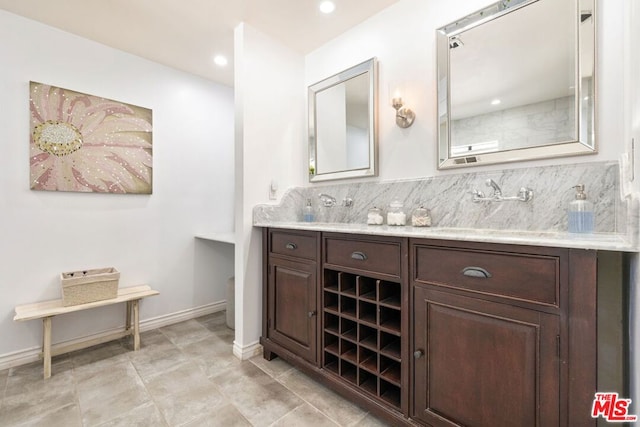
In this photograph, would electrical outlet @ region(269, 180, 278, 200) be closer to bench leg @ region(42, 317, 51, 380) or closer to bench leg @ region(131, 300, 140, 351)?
bench leg @ region(131, 300, 140, 351)

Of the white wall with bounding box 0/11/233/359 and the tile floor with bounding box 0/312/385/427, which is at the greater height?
the white wall with bounding box 0/11/233/359

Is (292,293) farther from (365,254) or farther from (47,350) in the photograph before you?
(47,350)

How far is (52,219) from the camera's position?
2.19m

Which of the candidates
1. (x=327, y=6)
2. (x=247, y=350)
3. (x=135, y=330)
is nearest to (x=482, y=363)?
(x=247, y=350)

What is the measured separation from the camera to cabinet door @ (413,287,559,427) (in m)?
0.98

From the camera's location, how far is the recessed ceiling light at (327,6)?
194 cm

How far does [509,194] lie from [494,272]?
0.61m

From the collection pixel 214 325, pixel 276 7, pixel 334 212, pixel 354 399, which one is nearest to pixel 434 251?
pixel 354 399

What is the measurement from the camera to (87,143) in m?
2.34

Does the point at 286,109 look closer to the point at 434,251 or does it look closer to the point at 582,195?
the point at 434,251

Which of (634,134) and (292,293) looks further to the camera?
(292,293)

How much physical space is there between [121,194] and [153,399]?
171cm

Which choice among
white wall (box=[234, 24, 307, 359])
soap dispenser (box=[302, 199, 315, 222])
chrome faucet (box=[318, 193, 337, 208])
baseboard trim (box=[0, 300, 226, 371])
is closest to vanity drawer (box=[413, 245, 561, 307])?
chrome faucet (box=[318, 193, 337, 208])

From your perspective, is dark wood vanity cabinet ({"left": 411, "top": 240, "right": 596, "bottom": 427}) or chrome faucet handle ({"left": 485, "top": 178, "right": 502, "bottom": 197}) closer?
dark wood vanity cabinet ({"left": 411, "top": 240, "right": 596, "bottom": 427})
